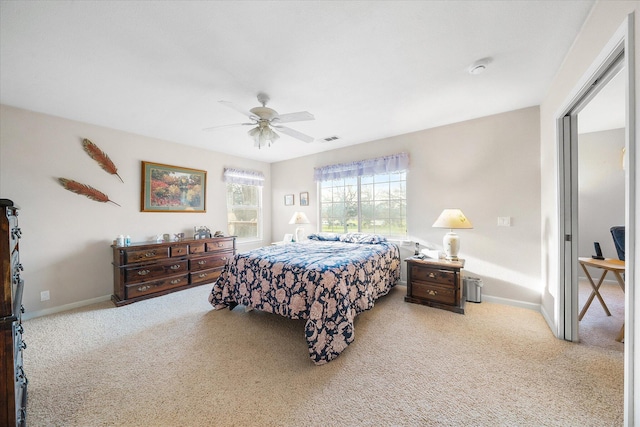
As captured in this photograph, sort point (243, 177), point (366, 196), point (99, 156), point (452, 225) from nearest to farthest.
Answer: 1. point (452, 225)
2. point (99, 156)
3. point (366, 196)
4. point (243, 177)

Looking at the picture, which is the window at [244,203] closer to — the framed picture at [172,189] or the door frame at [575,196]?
the framed picture at [172,189]

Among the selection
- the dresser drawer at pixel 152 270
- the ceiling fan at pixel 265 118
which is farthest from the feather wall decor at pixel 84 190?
the ceiling fan at pixel 265 118

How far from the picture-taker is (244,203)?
5148 mm

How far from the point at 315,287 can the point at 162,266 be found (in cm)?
267

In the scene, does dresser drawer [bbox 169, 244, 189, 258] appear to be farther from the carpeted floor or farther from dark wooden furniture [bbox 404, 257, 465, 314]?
dark wooden furniture [bbox 404, 257, 465, 314]

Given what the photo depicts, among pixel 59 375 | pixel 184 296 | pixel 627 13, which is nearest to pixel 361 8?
pixel 627 13

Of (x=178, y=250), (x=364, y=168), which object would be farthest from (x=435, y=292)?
(x=178, y=250)

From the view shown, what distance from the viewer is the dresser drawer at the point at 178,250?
359 centimetres

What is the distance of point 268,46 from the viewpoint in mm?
1780

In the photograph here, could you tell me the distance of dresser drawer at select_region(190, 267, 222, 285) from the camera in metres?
3.83

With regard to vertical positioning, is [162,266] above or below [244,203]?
Answer: below

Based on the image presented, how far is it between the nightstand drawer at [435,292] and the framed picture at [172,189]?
12.6ft

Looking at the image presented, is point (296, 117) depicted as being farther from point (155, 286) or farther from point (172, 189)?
point (155, 286)

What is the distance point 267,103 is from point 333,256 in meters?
1.93
